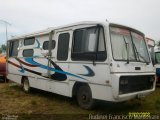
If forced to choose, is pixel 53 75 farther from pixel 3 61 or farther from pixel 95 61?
pixel 3 61

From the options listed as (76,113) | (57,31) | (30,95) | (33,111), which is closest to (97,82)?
(76,113)

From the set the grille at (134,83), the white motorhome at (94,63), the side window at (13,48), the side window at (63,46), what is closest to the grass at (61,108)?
the white motorhome at (94,63)

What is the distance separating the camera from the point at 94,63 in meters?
7.80

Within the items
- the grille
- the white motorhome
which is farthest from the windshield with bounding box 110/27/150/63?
the grille

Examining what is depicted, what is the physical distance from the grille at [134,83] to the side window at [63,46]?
8.15 feet

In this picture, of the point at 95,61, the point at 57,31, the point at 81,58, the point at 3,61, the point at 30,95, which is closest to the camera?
the point at 95,61

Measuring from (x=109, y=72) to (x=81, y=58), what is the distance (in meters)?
1.40

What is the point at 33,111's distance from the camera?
8.17 meters

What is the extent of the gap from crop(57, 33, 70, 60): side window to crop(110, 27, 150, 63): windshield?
6.43 ft

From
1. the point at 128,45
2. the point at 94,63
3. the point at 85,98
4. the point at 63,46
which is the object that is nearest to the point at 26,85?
the point at 63,46

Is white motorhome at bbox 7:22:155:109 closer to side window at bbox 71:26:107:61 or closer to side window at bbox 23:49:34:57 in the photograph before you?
side window at bbox 71:26:107:61

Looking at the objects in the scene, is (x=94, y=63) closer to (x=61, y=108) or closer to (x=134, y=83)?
(x=134, y=83)

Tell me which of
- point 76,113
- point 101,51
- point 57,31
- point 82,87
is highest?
point 57,31

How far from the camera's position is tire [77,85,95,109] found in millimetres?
8211
